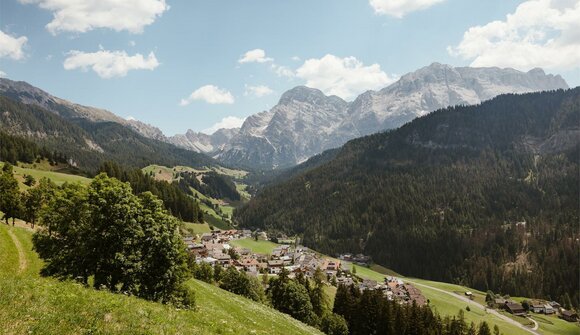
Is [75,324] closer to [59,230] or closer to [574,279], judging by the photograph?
[59,230]

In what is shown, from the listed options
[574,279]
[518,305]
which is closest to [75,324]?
[518,305]

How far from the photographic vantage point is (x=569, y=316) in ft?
523

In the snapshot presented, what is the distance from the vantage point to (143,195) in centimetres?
4138

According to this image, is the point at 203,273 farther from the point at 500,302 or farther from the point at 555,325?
the point at 500,302

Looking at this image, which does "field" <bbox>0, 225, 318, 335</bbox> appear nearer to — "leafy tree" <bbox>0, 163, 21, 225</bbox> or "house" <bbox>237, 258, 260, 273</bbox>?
"leafy tree" <bbox>0, 163, 21, 225</bbox>

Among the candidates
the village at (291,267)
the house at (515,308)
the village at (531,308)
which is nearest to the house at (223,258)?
the village at (291,267)

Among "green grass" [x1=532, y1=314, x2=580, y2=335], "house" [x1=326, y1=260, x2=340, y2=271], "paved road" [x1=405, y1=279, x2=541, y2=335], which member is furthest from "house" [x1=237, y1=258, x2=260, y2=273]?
"green grass" [x1=532, y1=314, x2=580, y2=335]

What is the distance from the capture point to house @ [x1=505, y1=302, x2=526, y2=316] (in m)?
159

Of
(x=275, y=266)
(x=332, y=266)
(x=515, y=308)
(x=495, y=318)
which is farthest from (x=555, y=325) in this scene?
(x=275, y=266)

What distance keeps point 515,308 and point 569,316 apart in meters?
21.1

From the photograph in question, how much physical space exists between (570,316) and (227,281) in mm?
153656

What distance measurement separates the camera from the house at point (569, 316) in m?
157

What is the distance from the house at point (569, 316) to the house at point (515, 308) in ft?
54.1

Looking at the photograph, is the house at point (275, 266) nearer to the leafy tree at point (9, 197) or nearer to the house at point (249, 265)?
the house at point (249, 265)
